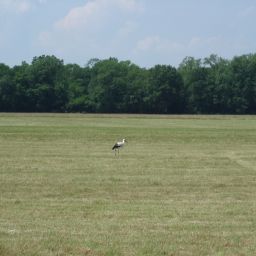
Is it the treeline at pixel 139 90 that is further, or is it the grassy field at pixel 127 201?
the treeline at pixel 139 90

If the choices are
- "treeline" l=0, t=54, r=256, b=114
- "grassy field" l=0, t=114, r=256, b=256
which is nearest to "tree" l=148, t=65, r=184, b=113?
"treeline" l=0, t=54, r=256, b=114

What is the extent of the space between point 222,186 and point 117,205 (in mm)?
4710

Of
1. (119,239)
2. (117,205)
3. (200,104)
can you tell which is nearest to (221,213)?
(117,205)

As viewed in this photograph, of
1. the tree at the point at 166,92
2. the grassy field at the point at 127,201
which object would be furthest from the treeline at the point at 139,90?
the grassy field at the point at 127,201

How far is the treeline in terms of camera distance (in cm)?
11856

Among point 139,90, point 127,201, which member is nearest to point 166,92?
point 139,90

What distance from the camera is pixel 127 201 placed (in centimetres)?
1487

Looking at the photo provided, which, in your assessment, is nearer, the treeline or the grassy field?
the grassy field

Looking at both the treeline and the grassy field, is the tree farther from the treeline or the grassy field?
the grassy field

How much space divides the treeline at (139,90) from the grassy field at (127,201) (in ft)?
286

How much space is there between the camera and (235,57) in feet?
436

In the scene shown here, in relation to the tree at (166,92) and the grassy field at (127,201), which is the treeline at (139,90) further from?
the grassy field at (127,201)

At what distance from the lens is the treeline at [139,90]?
118562mm

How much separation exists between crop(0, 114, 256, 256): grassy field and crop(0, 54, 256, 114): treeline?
8713 cm
